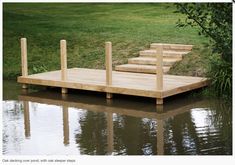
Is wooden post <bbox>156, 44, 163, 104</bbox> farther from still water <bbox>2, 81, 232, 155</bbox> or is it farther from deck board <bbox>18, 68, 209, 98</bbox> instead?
still water <bbox>2, 81, 232, 155</bbox>

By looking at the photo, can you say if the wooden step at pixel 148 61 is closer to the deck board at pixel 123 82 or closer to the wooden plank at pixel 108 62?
the deck board at pixel 123 82

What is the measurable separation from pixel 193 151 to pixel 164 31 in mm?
8756

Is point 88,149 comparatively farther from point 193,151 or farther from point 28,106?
point 28,106

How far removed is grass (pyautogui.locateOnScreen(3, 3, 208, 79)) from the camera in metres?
14.8

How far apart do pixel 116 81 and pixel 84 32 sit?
5390 millimetres

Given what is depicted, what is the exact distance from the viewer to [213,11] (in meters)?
7.83

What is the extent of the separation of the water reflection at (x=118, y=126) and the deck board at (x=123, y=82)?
23 centimetres

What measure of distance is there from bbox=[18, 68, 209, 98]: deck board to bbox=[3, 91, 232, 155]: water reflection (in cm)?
23

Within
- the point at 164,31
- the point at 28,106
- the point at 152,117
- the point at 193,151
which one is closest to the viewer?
the point at 193,151

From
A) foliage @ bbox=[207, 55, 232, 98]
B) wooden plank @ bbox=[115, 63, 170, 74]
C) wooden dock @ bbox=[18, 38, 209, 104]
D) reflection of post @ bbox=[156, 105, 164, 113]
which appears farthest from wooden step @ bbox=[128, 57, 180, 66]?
reflection of post @ bbox=[156, 105, 164, 113]

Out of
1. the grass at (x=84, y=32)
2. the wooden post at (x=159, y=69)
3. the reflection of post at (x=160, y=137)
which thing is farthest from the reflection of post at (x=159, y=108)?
the grass at (x=84, y=32)

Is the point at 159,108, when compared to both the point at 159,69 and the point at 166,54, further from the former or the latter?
the point at 166,54

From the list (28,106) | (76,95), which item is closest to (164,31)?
(76,95)

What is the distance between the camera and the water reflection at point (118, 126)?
26.6 feet
